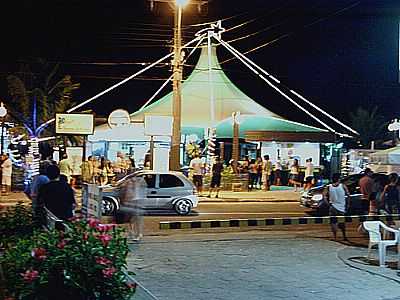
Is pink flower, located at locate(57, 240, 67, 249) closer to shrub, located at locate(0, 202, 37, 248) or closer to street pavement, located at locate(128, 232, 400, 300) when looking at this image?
street pavement, located at locate(128, 232, 400, 300)

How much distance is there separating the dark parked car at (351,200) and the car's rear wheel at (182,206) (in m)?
3.95

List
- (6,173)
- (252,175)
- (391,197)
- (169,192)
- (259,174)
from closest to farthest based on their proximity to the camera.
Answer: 1. (391,197)
2. (169,192)
3. (6,173)
4. (252,175)
5. (259,174)

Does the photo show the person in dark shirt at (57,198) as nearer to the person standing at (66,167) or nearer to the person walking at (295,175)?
the person standing at (66,167)

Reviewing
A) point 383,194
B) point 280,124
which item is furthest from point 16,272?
point 280,124

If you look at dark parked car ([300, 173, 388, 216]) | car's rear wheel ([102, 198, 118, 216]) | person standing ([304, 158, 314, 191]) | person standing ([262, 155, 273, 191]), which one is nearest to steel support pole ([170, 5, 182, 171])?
person standing ([262, 155, 273, 191])

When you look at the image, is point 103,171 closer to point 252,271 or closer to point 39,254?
point 252,271

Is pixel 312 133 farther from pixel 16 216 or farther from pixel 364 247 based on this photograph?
pixel 16 216

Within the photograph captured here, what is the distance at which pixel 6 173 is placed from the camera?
1085 inches

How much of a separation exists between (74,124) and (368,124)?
41383 millimetres

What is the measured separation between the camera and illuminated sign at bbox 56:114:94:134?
89.8 feet

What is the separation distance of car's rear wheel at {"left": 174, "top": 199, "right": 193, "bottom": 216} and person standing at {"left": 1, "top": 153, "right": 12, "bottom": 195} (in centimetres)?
899

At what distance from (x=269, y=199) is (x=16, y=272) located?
77.8 ft

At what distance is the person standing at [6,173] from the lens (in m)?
27.1

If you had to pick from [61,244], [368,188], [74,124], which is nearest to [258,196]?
[74,124]
